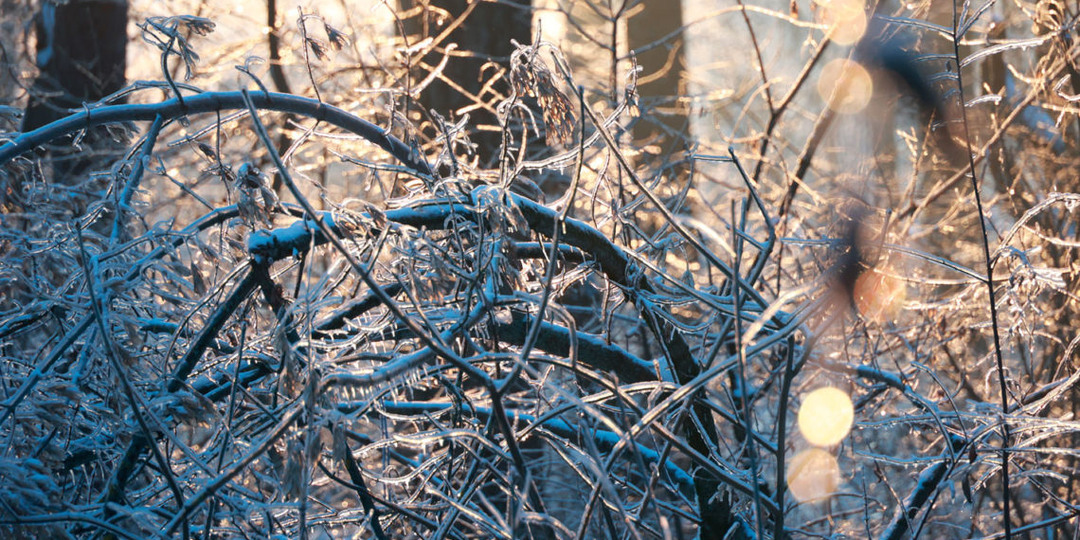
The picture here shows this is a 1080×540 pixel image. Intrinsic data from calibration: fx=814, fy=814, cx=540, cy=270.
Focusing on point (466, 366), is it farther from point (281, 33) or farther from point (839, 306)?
point (281, 33)

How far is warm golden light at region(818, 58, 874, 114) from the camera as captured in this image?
363 centimetres

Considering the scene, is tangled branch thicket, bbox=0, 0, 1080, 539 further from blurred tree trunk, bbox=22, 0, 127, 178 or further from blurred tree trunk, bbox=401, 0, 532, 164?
blurred tree trunk, bbox=22, 0, 127, 178

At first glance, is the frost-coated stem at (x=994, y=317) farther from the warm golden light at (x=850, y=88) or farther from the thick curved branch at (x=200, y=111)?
the warm golden light at (x=850, y=88)

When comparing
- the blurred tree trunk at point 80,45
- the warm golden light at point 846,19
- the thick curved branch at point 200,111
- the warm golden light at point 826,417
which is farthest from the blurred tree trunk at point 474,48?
the thick curved branch at point 200,111

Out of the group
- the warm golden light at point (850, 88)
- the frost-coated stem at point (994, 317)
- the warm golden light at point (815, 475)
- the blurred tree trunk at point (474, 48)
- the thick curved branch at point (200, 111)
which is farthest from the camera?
the blurred tree trunk at point (474, 48)

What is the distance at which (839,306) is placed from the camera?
1.42 m

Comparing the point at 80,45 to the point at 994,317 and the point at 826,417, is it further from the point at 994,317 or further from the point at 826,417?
the point at 994,317

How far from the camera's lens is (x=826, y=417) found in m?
3.36

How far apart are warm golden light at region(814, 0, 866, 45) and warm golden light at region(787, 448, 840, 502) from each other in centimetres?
182

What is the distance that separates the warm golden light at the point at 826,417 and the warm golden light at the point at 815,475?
0.06m

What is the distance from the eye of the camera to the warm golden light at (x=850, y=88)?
11.9 feet

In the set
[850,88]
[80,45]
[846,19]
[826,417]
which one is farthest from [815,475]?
[80,45]

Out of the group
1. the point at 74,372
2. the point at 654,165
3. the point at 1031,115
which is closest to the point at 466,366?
the point at 74,372

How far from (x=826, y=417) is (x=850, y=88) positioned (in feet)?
4.99
